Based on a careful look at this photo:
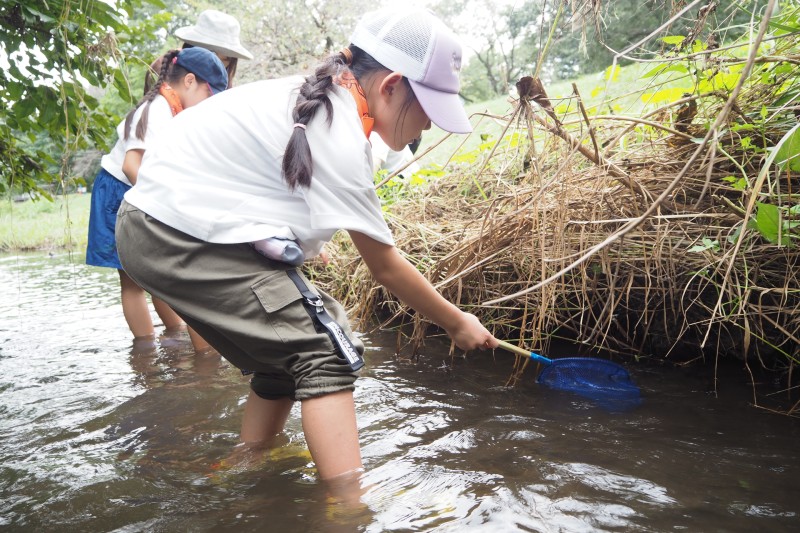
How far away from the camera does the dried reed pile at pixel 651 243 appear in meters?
2.13

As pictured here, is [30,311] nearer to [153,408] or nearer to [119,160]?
[119,160]

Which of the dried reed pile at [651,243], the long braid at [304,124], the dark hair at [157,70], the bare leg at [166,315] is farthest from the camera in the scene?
the bare leg at [166,315]

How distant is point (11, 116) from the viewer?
3.91m

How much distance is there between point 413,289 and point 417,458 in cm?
57

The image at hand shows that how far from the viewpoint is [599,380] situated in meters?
2.37

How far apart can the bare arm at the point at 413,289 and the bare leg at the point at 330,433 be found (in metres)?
0.32

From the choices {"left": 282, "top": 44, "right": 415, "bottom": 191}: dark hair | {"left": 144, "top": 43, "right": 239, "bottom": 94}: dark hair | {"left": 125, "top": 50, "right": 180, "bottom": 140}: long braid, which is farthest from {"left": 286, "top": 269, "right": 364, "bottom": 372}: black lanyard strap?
{"left": 144, "top": 43, "right": 239, "bottom": 94}: dark hair

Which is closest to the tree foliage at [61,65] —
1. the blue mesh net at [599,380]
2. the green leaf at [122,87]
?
the green leaf at [122,87]

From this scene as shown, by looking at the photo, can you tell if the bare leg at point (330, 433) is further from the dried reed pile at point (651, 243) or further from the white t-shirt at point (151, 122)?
the white t-shirt at point (151, 122)

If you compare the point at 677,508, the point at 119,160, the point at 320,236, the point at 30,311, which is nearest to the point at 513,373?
the point at 677,508

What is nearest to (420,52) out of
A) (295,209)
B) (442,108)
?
(442,108)

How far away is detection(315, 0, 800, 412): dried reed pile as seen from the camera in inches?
83.9

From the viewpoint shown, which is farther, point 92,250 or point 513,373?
point 92,250

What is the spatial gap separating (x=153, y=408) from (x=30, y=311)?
3.18 metres
